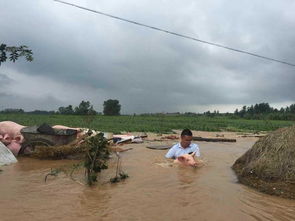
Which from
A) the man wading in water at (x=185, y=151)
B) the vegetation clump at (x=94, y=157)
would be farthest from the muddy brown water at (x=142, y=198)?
the man wading in water at (x=185, y=151)

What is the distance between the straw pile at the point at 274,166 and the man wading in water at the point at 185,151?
4.65 ft

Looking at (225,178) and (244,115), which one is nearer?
(225,178)

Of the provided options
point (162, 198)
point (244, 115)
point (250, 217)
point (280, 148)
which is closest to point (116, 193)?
point (162, 198)

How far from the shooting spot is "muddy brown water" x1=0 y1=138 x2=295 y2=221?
4996 mm

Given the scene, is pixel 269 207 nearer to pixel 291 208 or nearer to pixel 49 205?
pixel 291 208

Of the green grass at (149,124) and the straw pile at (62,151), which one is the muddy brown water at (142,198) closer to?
the straw pile at (62,151)

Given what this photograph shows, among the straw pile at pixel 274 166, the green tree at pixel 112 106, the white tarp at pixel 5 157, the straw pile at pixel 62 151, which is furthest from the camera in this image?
the green tree at pixel 112 106

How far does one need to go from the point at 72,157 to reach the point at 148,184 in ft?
13.5

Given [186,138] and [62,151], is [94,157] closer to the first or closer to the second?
[186,138]

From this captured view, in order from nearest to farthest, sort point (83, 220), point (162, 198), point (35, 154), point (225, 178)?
1. point (83, 220)
2. point (162, 198)
3. point (225, 178)
4. point (35, 154)

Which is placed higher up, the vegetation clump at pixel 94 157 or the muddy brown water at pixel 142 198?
the vegetation clump at pixel 94 157

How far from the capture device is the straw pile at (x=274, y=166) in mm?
6346

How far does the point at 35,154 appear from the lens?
10422 millimetres

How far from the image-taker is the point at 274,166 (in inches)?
271
